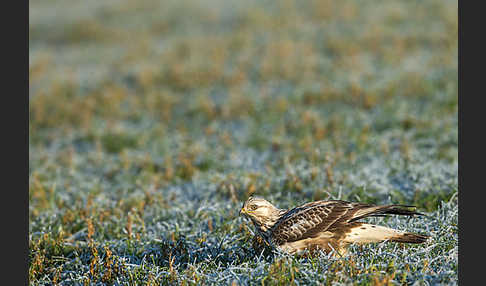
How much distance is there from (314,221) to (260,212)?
662mm

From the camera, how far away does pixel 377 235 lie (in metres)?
5.54

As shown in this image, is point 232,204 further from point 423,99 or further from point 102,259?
point 423,99

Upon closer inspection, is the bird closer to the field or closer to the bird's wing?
the bird's wing

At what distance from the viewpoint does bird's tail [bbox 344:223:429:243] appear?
5.48 m

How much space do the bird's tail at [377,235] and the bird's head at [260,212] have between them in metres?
0.92

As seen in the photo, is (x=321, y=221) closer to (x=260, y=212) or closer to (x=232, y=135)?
(x=260, y=212)

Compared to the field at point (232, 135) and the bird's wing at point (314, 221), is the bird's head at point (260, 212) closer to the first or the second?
the bird's wing at point (314, 221)

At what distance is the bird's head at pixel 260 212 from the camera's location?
19.5ft

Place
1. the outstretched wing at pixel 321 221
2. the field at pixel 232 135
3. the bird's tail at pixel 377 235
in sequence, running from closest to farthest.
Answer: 1. the bird's tail at pixel 377 235
2. the outstretched wing at pixel 321 221
3. the field at pixel 232 135

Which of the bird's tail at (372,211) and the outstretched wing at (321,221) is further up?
the bird's tail at (372,211)

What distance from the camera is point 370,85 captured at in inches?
535

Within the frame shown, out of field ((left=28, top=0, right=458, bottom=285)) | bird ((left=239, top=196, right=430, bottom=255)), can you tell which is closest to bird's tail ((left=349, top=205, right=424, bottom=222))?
bird ((left=239, top=196, right=430, bottom=255))

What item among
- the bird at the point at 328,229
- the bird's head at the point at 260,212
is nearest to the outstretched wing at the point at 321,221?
the bird at the point at 328,229

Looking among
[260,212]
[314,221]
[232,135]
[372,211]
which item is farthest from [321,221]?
[232,135]
